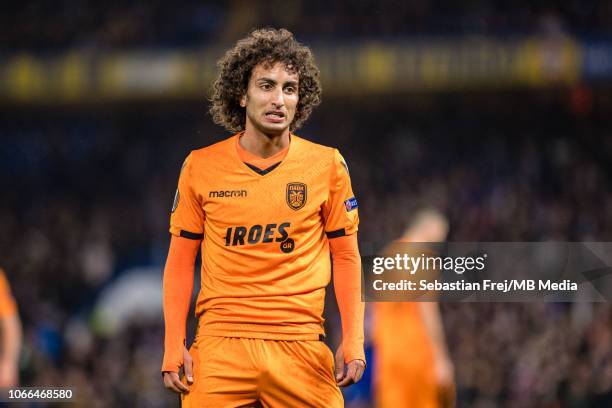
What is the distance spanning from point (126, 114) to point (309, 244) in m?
7.74

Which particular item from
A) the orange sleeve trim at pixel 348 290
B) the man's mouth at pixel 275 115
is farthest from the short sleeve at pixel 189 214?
the orange sleeve trim at pixel 348 290

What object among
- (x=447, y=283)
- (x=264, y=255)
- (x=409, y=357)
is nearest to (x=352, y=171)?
(x=409, y=357)

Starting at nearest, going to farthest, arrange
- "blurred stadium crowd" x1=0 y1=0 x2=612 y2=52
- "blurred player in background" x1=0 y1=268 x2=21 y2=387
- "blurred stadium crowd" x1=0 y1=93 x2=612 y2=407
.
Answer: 1. "blurred player in background" x1=0 y1=268 x2=21 y2=387
2. "blurred stadium crowd" x1=0 y1=93 x2=612 y2=407
3. "blurred stadium crowd" x1=0 y1=0 x2=612 y2=52

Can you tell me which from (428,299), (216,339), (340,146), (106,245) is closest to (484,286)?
(428,299)

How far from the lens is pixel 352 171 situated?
678cm

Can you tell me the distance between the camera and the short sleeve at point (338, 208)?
3.22 m

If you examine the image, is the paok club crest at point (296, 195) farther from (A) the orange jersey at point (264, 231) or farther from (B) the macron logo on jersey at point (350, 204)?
(B) the macron logo on jersey at point (350, 204)

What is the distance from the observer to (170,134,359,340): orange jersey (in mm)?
3070

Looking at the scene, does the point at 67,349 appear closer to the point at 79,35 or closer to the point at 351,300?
the point at 79,35

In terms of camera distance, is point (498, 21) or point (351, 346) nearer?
point (351, 346)

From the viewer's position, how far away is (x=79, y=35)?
9.80 m

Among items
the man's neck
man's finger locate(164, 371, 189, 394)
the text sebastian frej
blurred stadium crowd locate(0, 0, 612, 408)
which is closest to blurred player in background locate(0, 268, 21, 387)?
the text sebastian frej

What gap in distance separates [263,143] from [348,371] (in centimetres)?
80

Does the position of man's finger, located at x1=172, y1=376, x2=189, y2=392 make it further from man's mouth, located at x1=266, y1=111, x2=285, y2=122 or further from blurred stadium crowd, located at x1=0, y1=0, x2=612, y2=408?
blurred stadium crowd, located at x1=0, y1=0, x2=612, y2=408
